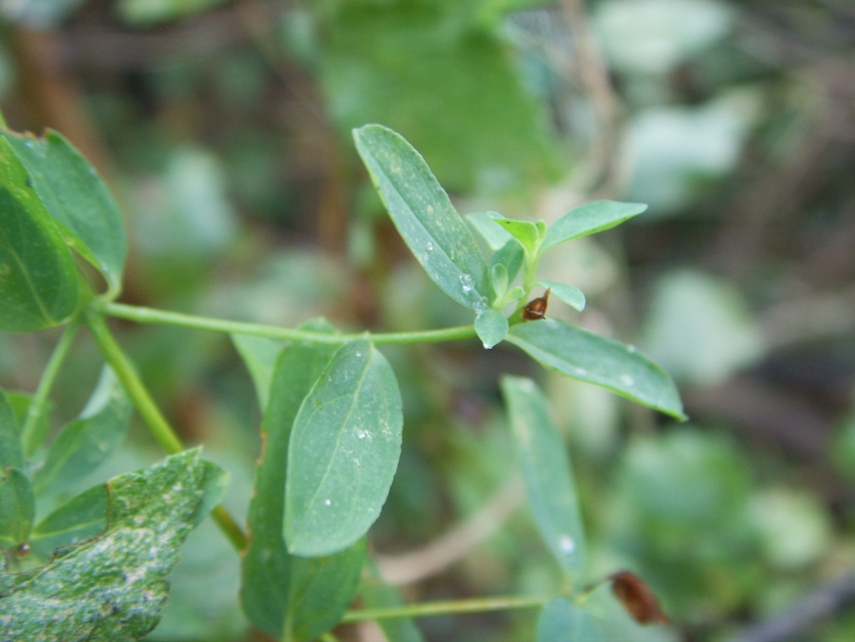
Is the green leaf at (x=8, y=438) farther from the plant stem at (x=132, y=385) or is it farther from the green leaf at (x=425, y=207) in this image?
the green leaf at (x=425, y=207)

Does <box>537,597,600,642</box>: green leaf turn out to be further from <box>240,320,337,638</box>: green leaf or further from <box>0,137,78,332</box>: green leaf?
<box>0,137,78,332</box>: green leaf

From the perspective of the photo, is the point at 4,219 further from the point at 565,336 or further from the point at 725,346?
the point at 725,346

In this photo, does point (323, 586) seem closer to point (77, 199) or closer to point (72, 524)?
point (72, 524)

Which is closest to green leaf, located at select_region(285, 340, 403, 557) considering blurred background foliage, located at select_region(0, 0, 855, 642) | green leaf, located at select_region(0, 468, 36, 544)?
green leaf, located at select_region(0, 468, 36, 544)

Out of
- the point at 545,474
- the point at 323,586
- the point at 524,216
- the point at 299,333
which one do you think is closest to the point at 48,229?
the point at 299,333

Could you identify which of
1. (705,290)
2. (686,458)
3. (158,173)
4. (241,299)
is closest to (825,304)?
(705,290)

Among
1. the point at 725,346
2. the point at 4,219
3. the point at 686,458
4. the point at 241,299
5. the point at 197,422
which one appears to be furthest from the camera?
the point at 725,346

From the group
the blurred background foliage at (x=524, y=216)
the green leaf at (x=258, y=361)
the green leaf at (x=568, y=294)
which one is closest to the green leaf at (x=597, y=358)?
the green leaf at (x=568, y=294)
